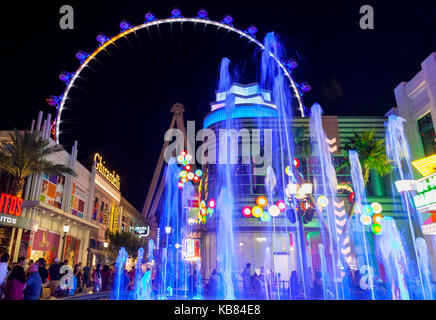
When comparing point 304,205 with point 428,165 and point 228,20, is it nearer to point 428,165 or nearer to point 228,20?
point 428,165

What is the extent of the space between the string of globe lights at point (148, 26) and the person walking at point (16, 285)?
80.7 ft

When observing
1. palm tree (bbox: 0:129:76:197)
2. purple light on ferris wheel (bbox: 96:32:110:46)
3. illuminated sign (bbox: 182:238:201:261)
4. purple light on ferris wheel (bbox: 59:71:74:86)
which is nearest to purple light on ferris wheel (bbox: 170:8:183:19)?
purple light on ferris wheel (bbox: 96:32:110:46)

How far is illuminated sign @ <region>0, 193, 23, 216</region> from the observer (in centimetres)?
1961

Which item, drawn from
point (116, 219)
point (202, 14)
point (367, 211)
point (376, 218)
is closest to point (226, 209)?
point (367, 211)

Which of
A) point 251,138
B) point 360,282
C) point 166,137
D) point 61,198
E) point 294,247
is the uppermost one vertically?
point 166,137

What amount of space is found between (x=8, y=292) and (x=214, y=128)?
3144cm

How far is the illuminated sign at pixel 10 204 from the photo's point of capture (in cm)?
1961

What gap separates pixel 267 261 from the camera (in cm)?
2877

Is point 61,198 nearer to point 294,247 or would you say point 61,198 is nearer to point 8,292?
point 294,247

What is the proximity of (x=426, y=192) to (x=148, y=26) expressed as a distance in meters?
30.5

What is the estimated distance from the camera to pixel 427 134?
2534 centimetres

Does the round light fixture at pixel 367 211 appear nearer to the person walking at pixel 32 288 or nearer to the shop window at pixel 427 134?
the shop window at pixel 427 134

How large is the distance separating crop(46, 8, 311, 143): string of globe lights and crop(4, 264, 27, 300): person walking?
80.7ft

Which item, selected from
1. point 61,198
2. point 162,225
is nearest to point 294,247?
point 61,198
